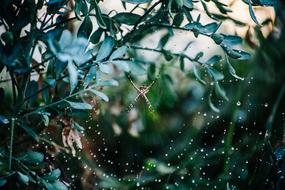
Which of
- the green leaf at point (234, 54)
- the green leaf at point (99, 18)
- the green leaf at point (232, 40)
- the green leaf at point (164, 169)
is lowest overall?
the green leaf at point (164, 169)

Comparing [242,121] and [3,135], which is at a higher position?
[3,135]

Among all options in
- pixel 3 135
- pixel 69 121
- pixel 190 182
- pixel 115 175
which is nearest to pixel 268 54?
pixel 190 182

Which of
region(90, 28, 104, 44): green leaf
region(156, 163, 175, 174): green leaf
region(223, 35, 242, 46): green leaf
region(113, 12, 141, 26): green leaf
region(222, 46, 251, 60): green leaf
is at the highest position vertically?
region(113, 12, 141, 26): green leaf

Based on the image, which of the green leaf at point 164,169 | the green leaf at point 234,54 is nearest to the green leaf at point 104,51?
the green leaf at point 234,54

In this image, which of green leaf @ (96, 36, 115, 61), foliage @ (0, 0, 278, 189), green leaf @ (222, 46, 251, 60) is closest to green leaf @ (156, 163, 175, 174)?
foliage @ (0, 0, 278, 189)

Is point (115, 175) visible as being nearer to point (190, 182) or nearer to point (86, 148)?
point (86, 148)

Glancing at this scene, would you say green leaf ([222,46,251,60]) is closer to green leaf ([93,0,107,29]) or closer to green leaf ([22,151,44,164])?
green leaf ([93,0,107,29])

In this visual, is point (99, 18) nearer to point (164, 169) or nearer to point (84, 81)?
point (84, 81)

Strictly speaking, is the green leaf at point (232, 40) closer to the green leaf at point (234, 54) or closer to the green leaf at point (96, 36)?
the green leaf at point (234, 54)
